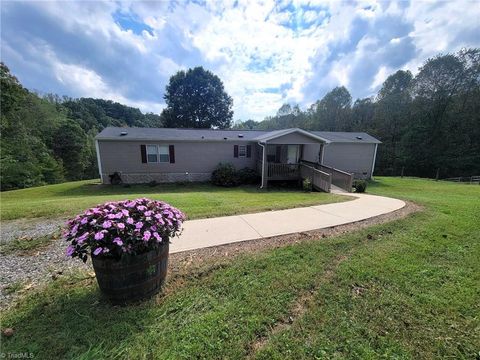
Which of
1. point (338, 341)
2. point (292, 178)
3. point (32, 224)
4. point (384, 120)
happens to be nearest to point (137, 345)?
point (338, 341)

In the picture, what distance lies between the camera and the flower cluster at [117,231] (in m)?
2.27

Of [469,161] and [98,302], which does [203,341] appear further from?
[469,161]

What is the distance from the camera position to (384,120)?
32.7m

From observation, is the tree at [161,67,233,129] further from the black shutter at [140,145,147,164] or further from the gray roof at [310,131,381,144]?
the black shutter at [140,145,147,164]

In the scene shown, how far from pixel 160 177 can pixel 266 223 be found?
10502 mm

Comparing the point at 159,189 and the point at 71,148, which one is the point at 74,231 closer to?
the point at 159,189

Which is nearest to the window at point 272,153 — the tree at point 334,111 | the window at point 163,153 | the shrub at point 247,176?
the shrub at point 247,176

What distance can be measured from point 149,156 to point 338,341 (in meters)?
13.5

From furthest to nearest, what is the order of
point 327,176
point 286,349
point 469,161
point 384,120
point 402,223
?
point 384,120
point 469,161
point 327,176
point 402,223
point 286,349

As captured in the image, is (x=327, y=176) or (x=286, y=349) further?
(x=327, y=176)

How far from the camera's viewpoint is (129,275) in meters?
2.39

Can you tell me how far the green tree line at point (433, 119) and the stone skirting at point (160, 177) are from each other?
90.3 ft

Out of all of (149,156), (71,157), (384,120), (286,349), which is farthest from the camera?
(384,120)

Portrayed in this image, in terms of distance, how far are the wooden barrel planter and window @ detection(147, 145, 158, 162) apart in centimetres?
1200
